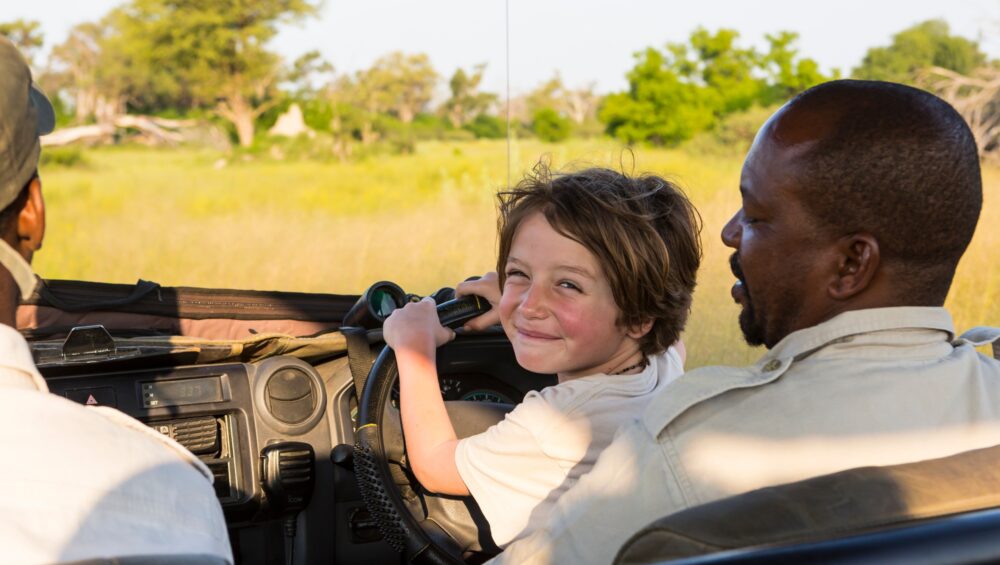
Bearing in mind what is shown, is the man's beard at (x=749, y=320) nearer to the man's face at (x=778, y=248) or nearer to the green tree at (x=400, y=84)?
the man's face at (x=778, y=248)

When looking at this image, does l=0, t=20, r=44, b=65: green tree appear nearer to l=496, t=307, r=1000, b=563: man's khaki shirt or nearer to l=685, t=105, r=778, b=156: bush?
l=685, t=105, r=778, b=156: bush

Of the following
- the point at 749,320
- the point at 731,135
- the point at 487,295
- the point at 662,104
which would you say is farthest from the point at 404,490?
the point at 662,104

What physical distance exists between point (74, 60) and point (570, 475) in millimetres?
23789

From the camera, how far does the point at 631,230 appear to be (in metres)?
2.36

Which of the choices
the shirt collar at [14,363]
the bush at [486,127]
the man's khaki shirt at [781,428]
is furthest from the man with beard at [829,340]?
the bush at [486,127]

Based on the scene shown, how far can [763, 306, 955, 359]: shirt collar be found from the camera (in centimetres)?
167

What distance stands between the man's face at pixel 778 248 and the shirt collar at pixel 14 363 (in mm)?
987

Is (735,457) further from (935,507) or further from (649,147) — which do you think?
(649,147)

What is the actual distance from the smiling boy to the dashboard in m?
0.50

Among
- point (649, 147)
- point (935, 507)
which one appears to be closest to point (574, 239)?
point (935, 507)

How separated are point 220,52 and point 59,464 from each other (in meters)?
22.9

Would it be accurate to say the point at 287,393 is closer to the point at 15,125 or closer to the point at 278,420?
the point at 278,420

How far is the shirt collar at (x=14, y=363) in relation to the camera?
1.30 m

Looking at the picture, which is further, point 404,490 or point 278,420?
point 278,420
